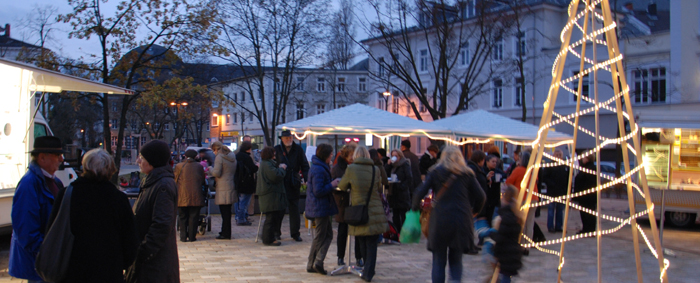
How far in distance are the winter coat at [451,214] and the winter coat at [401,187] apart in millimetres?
4474

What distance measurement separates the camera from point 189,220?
1012 centimetres

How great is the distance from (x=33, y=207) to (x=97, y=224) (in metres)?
0.92

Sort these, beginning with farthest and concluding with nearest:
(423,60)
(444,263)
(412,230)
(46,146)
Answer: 1. (423,60)
2. (412,230)
3. (444,263)
4. (46,146)

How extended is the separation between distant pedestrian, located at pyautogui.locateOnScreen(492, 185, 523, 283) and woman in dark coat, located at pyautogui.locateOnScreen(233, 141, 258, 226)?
6.83 m

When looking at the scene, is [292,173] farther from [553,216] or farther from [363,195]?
[553,216]

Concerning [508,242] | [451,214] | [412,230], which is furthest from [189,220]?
[508,242]

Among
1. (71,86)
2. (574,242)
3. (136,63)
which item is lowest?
(574,242)

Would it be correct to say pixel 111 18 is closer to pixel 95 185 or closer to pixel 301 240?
pixel 301 240

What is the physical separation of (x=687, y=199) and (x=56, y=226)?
13015mm

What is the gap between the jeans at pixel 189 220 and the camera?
10.0 metres

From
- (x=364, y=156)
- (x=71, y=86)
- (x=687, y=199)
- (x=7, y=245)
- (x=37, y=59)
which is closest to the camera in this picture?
(x=364, y=156)

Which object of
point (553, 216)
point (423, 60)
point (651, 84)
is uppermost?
point (423, 60)

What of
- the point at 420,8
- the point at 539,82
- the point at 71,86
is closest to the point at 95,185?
the point at 71,86

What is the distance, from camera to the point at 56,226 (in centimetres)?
357
